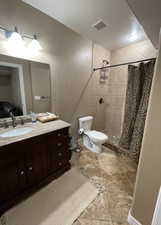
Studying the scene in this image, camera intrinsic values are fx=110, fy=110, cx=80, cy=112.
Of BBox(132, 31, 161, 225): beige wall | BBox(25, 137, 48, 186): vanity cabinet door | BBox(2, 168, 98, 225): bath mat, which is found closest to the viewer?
BBox(132, 31, 161, 225): beige wall

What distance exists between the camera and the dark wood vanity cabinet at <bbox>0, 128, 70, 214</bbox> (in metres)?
1.18

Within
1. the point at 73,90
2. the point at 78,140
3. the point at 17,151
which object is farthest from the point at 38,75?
the point at 78,140

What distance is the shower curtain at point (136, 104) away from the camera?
69.8 inches

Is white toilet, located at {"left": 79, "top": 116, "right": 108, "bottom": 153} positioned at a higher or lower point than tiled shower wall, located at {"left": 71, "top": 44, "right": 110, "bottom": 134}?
lower

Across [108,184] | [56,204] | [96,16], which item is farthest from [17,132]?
[96,16]

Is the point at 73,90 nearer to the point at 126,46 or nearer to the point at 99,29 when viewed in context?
the point at 99,29

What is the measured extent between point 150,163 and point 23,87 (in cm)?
186

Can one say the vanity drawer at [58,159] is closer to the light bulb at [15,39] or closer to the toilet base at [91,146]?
the toilet base at [91,146]

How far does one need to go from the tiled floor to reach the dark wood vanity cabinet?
62 cm

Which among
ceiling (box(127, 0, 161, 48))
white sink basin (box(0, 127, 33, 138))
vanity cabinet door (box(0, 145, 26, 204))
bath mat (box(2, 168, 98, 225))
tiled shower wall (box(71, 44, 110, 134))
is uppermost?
ceiling (box(127, 0, 161, 48))

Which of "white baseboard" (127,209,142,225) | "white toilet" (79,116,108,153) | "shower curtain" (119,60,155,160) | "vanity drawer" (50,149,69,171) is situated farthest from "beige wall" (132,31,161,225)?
"white toilet" (79,116,108,153)

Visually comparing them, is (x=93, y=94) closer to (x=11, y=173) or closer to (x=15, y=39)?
(x=15, y=39)

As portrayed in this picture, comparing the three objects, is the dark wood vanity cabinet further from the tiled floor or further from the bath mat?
the tiled floor

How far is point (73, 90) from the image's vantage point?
2.35 meters
